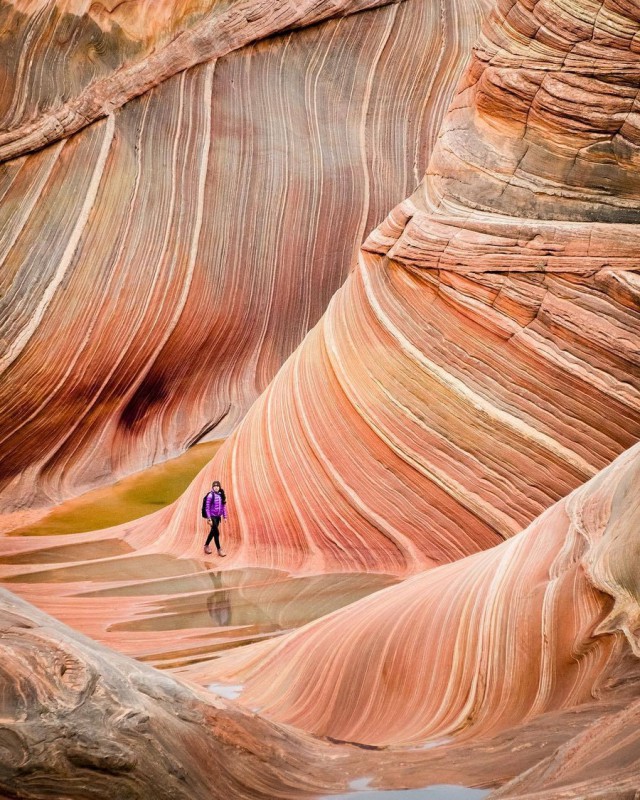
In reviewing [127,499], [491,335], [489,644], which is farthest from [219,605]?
[127,499]

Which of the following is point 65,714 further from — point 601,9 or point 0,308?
point 0,308

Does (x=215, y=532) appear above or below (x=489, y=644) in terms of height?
below

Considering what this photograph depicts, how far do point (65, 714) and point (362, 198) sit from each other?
12833 mm

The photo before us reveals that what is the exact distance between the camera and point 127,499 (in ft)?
40.7

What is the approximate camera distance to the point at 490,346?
27.1 feet

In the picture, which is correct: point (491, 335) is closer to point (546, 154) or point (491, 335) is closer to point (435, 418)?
point (435, 418)

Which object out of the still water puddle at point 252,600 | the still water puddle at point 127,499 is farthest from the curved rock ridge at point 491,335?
the still water puddle at point 127,499

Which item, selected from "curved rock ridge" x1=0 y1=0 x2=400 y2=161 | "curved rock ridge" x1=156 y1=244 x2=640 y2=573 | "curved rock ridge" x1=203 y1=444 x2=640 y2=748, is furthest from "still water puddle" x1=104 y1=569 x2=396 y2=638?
"curved rock ridge" x1=0 y1=0 x2=400 y2=161

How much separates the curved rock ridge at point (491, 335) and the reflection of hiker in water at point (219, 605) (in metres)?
0.75

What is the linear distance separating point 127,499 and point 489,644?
8.46 metres

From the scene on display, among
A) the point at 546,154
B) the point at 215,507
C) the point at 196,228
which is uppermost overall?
the point at 196,228

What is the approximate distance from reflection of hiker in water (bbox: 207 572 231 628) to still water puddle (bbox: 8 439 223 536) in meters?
3.35

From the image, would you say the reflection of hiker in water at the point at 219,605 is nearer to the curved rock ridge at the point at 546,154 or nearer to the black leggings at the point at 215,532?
the black leggings at the point at 215,532

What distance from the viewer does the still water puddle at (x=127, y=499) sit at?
11602 mm
